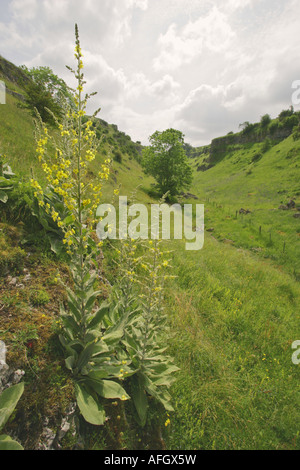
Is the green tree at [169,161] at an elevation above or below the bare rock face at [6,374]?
above

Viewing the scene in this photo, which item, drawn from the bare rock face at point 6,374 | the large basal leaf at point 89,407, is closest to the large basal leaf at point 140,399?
the large basal leaf at point 89,407

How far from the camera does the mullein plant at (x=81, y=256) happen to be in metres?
2.59

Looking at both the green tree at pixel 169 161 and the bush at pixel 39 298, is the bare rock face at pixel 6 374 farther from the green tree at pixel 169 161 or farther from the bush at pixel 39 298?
the green tree at pixel 169 161

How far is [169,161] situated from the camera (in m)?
33.7

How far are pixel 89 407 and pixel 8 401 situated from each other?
3.50 ft

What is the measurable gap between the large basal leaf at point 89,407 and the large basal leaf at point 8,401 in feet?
2.73

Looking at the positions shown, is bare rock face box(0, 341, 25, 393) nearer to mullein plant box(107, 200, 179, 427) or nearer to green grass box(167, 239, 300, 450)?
mullein plant box(107, 200, 179, 427)

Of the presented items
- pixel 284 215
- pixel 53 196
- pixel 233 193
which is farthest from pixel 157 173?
pixel 53 196

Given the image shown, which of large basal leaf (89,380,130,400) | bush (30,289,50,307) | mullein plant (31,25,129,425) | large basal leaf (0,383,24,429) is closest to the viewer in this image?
large basal leaf (0,383,24,429)

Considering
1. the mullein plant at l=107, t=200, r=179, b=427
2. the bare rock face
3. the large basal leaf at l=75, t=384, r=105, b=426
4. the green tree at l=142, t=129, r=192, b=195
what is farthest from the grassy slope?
the green tree at l=142, t=129, r=192, b=195

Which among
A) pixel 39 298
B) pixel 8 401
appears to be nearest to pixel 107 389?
pixel 8 401

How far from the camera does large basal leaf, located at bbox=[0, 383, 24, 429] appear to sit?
2.19 m

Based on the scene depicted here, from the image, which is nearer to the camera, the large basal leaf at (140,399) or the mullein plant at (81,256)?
the mullein plant at (81,256)

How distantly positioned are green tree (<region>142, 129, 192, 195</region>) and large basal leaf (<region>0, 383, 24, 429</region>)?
108 feet
